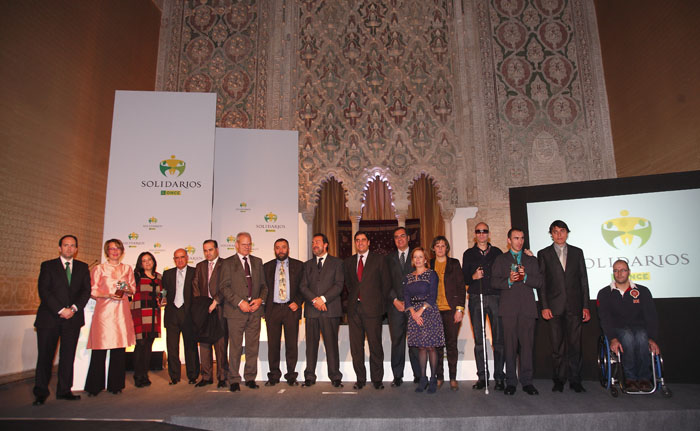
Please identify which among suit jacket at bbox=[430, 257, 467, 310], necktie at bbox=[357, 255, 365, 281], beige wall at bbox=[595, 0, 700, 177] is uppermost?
beige wall at bbox=[595, 0, 700, 177]

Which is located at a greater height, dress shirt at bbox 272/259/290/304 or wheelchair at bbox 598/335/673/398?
dress shirt at bbox 272/259/290/304

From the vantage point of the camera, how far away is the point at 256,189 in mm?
6590

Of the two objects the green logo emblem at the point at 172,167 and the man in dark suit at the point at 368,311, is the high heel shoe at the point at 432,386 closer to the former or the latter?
the man in dark suit at the point at 368,311

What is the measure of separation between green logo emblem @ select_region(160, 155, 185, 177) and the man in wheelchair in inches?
191

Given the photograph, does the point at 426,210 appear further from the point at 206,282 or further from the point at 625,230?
the point at 206,282

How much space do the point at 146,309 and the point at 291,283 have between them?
146 centimetres

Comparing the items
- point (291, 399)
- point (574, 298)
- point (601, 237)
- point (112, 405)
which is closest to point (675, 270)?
point (601, 237)

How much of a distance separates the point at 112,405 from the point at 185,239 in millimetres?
2473

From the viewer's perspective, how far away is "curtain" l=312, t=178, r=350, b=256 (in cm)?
837

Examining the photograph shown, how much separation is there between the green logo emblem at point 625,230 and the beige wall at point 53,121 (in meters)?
6.06

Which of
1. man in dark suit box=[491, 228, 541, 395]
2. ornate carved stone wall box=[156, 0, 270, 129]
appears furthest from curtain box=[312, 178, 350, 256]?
man in dark suit box=[491, 228, 541, 395]

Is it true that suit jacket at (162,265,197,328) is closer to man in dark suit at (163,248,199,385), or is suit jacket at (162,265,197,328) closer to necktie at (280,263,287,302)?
man in dark suit at (163,248,199,385)

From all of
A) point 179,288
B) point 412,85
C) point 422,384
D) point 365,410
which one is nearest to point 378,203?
point 412,85

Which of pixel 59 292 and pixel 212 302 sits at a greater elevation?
pixel 59 292
